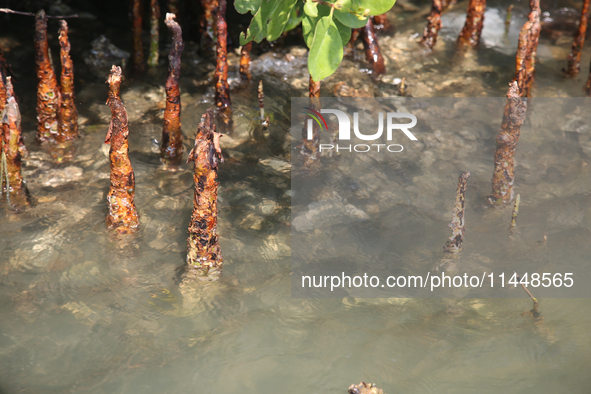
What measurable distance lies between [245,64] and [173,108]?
56.1 inches

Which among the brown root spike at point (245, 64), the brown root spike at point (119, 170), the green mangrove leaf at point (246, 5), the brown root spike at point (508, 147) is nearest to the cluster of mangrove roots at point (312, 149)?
the brown root spike at point (245, 64)

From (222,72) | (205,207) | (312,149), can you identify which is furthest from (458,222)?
(222,72)

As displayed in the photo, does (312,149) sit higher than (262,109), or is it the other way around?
(262,109)


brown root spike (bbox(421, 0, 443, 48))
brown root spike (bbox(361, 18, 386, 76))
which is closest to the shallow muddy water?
brown root spike (bbox(361, 18, 386, 76))

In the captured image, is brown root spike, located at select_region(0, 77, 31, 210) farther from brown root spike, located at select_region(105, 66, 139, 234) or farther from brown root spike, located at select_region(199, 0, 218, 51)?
brown root spike, located at select_region(199, 0, 218, 51)

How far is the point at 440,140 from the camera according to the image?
5.84 meters

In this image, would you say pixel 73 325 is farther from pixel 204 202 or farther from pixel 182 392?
pixel 204 202

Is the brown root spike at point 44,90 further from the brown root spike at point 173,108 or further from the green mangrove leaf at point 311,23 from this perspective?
the green mangrove leaf at point 311,23

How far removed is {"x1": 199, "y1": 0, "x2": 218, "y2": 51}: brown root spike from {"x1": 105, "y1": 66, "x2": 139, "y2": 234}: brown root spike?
8.54 ft

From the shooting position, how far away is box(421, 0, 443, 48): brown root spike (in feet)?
22.4

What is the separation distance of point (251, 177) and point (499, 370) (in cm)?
277

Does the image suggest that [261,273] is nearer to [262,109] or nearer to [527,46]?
[262,109]

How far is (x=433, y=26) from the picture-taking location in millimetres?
6988

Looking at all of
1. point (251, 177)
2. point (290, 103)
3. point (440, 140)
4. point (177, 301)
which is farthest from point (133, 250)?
point (440, 140)
